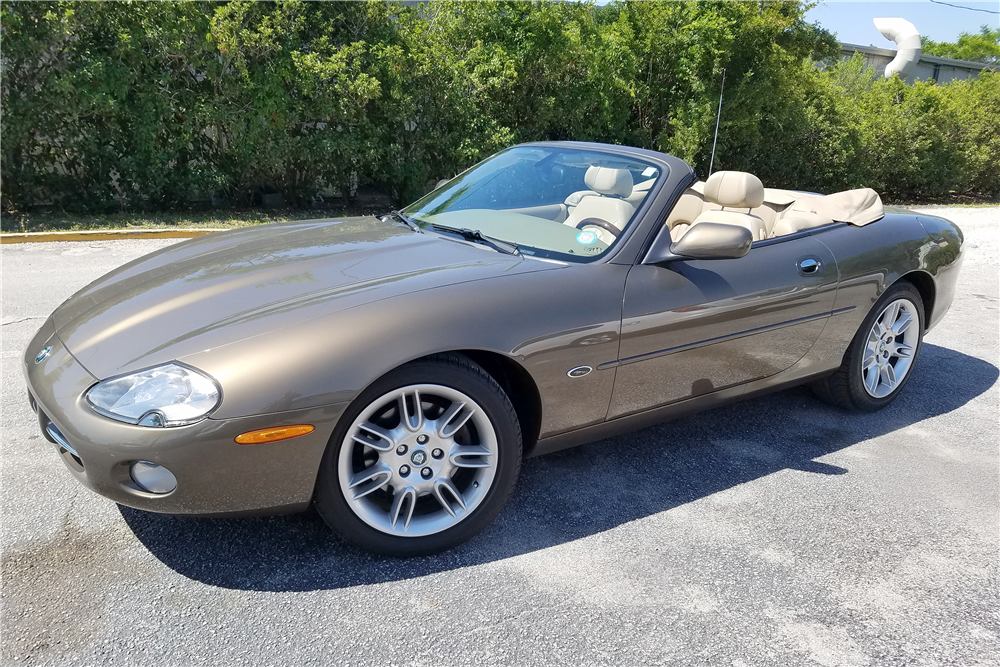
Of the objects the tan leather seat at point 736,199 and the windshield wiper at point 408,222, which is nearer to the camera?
the windshield wiper at point 408,222

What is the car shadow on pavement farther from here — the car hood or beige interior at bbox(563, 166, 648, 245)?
beige interior at bbox(563, 166, 648, 245)

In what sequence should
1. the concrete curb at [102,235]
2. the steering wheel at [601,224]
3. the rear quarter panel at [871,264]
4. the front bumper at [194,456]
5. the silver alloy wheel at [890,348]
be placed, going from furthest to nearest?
the concrete curb at [102,235] → the silver alloy wheel at [890,348] → the rear quarter panel at [871,264] → the steering wheel at [601,224] → the front bumper at [194,456]

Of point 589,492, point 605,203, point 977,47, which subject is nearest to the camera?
point 589,492

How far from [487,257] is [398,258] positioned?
35 cm

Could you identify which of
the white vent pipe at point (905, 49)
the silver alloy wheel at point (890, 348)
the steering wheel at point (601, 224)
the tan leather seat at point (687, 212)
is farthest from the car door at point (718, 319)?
the white vent pipe at point (905, 49)

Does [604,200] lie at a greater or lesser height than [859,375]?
greater

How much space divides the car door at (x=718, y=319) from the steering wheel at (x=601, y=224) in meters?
0.23

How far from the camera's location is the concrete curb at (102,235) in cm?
796

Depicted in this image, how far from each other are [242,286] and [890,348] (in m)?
3.31

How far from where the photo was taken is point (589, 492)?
2992 mm

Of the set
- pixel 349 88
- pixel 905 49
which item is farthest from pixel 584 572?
pixel 905 49

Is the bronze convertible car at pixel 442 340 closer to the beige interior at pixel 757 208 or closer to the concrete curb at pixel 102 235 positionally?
the beige interior at pixel 757 208

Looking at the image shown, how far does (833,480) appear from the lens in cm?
322

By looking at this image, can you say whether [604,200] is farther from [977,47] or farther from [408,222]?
[977,47]
